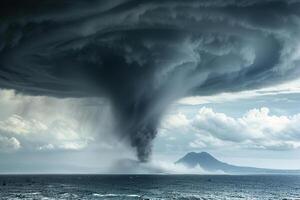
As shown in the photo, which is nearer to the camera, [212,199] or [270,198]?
[212,199]

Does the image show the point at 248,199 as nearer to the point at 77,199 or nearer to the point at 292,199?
the point at 292,199

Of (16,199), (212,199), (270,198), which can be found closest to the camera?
(16,199)

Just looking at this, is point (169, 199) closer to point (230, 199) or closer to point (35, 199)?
point (230, 199)

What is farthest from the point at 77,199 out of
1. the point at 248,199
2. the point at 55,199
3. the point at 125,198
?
the point at 248,199

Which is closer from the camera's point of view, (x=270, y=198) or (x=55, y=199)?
(x=55, y=199)

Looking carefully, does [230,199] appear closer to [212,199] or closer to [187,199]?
[212,199]

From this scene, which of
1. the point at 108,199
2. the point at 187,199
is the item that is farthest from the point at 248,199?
the point at 108,199

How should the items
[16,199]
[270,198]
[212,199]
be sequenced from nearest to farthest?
1. [16,199]
2. [212,199]
3. [270,198]
